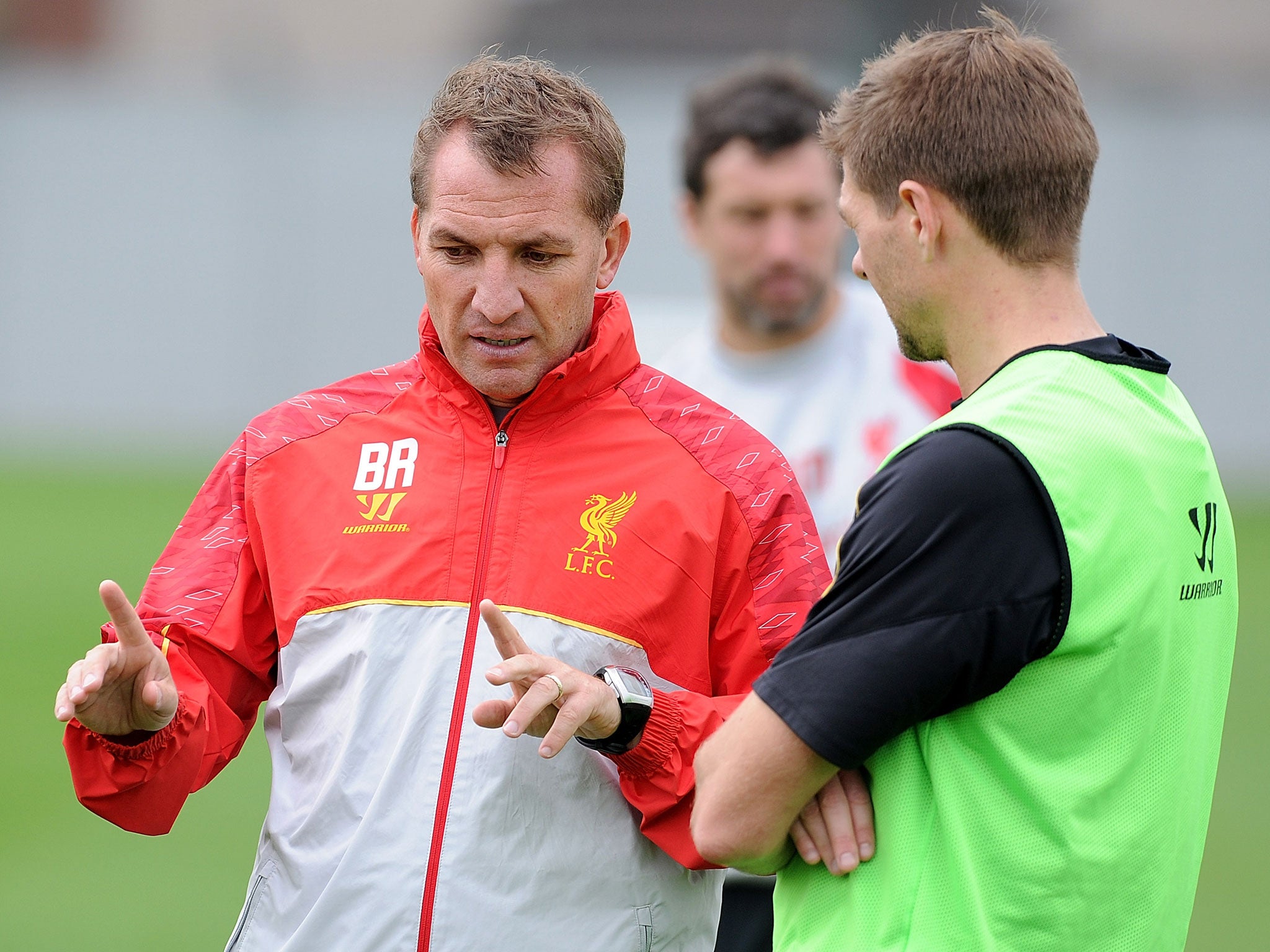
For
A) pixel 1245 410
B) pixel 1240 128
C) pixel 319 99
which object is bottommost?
pixel 1245 410

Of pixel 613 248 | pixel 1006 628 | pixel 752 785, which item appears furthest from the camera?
pixel 613 248

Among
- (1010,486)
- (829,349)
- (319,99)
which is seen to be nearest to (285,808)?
(1010,486)

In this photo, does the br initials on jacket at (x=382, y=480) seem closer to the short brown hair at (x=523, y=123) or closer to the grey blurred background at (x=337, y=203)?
the short brown hair at (x=523, y=123)

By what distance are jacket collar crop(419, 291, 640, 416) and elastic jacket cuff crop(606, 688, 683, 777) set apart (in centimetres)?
56

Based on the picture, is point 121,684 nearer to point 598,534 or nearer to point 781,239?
point 598,534

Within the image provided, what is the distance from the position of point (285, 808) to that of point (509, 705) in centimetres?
54

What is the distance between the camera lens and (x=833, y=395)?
367 centimetres

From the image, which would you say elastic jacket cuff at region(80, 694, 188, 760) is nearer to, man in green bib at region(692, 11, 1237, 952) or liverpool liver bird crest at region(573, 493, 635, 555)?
liverpool liver bird crest at region(573, 493, 635, 555)

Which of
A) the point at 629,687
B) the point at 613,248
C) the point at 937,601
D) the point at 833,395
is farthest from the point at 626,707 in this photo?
the point at 833,395

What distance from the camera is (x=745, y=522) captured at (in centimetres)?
236

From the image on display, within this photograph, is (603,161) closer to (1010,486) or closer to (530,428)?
(530,428)

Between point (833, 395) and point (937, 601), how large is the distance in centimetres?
194

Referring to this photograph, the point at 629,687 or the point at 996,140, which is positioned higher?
the point at 996,140

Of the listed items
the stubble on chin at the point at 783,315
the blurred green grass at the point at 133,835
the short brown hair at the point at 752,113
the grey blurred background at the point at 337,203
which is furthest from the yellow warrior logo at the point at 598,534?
the grey blurred background at the point at 337,203
